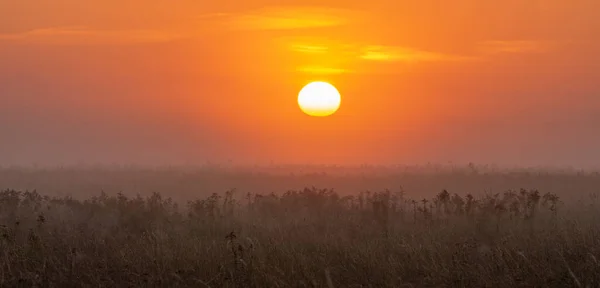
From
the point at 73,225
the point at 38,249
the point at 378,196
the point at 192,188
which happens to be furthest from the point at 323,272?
the point at 192,188

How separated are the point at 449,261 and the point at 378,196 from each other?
11.2 m

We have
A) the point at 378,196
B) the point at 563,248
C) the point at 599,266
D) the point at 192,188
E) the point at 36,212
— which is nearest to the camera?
the point at 599,266

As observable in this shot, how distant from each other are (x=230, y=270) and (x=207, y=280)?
35cm

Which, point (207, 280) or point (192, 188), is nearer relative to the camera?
point (207, 280)

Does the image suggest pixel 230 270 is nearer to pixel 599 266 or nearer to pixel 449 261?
pixel 449 261

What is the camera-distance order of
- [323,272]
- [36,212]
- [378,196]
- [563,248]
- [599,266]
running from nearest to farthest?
[599,266] < [323,272] < [563,248] < [36,212] < [378,196]

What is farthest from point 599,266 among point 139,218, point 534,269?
point 139,218

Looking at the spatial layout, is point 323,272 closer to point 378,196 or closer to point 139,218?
point 139,218

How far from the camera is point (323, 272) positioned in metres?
10.5

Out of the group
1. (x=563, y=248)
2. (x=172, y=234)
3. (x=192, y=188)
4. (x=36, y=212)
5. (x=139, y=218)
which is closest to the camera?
(x=563, y=248)

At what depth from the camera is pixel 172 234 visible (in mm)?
14719

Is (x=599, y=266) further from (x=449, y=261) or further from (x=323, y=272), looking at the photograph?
(x=323, y=272)

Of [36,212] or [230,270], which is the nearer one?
[230,270]

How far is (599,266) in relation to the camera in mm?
9648
